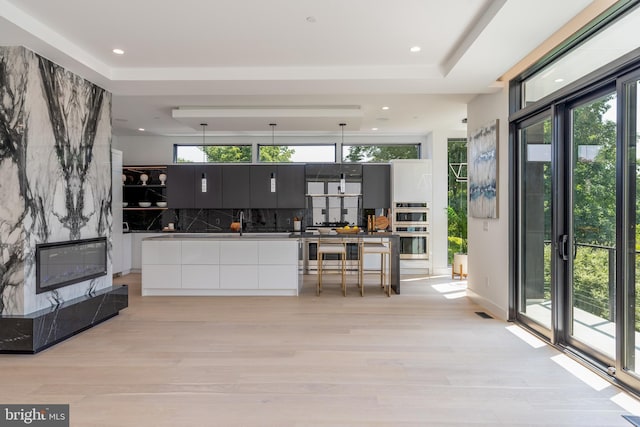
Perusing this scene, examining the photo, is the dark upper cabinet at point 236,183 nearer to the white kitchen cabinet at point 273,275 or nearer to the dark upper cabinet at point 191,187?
the dark upper cabinet at point 191,187

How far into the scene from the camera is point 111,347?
11.4 ft

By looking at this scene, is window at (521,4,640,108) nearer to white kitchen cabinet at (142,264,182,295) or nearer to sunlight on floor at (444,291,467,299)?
sunlight on floor at (444,291,467,299)

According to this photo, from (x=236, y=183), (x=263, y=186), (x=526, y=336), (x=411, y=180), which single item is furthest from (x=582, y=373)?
(x=236, y=183)

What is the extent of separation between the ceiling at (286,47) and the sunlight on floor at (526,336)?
2.72 meters

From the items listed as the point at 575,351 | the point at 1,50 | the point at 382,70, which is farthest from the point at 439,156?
the point at 1,50

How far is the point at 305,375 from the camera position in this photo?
2.88 m

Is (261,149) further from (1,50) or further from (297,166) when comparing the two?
(1,50)

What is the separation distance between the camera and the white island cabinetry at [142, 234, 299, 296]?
5539 millimetres

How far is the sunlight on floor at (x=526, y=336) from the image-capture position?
141 inches

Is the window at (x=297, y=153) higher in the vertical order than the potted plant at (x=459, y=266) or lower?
higher

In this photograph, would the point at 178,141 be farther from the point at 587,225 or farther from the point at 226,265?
the point at 587,225

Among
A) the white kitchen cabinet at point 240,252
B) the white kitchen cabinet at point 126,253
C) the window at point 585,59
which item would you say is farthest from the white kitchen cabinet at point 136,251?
the window at point 585,59

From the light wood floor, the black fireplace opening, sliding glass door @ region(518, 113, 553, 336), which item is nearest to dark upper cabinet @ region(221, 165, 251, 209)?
the black fireplace opening

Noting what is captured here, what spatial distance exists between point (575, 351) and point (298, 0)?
12.2 ft
